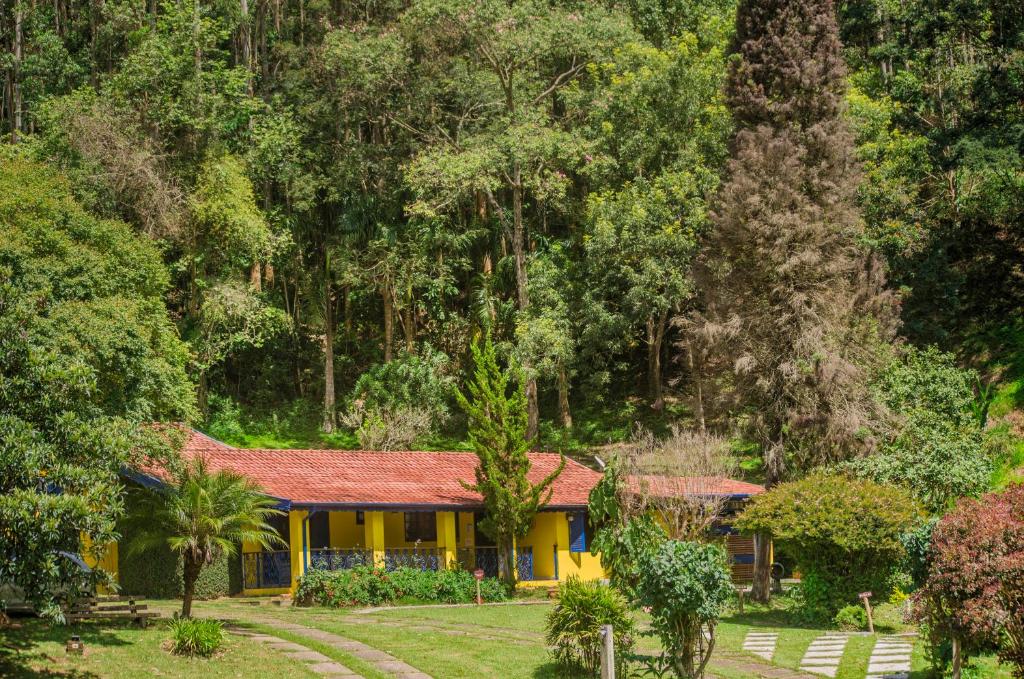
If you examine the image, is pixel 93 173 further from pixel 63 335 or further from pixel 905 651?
pixel 905 651

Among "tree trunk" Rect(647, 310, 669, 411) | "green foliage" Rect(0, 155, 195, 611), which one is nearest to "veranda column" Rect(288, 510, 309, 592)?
"green foliage" Rect(0, 155, 195, 611)

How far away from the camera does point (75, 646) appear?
16906 millimetres

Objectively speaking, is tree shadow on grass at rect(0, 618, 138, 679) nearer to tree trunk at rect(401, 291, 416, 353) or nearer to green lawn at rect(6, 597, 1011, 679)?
green lawn at rect(6, 597, 1011, 679)

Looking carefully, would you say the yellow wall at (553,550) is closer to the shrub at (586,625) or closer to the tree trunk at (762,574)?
the tree trunk at (762,574)

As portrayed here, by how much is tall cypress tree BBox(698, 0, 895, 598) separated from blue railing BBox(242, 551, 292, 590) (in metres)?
11.2

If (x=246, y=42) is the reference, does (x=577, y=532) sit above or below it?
below

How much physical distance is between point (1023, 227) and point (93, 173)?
28686mm

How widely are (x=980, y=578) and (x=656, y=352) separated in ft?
96.5

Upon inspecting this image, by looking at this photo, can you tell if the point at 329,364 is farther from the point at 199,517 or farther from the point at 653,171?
the point at 199,517

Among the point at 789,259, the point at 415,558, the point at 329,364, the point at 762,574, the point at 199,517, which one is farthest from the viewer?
the point at 329,364

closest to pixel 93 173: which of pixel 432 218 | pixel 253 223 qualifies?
pixel 253 223

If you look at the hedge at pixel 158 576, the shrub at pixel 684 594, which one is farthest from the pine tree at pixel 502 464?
the shrub at pixel 684 594

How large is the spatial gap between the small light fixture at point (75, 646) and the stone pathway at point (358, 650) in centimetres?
323

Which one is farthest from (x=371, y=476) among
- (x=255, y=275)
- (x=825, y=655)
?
(x=255, y=275)
